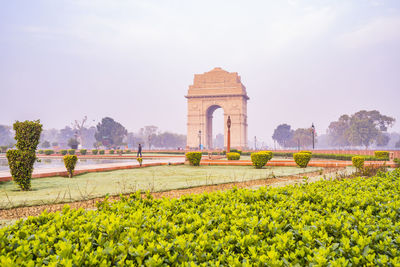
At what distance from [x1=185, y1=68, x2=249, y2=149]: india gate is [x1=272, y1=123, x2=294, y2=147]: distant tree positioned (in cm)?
4631

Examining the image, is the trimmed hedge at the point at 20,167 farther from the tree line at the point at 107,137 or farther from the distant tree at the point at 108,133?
the distant tree at the point at 108,133

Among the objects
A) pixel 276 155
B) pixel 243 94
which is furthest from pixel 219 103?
pixel 276 155

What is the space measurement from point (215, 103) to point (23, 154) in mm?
45435

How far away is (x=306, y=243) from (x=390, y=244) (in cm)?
64

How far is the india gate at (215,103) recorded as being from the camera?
170 feet

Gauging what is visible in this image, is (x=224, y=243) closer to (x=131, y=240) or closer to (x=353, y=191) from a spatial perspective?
(x=131, y=240)

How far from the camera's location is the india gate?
170 feet

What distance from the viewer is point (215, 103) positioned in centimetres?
5269

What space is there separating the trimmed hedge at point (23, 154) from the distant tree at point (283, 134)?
9376 cm

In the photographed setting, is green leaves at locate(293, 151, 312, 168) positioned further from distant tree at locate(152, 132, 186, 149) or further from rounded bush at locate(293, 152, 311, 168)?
distant tree at locate(152, 132, 186, 149)

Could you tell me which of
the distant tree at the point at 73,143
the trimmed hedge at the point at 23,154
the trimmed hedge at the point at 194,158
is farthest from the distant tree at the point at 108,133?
the trimmed hedge at the point at 23,154

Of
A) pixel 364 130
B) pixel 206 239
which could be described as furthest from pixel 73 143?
pixel 364 130

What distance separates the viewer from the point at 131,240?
2305 millimetres

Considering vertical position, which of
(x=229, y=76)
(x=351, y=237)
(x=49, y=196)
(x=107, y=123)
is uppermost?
(x=229, y=76)
